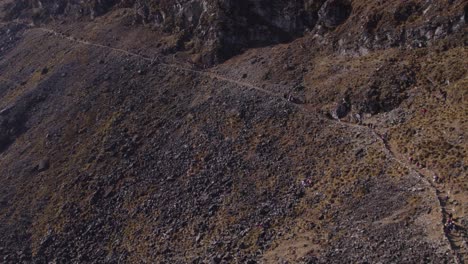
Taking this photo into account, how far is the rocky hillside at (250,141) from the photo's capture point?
4416cm

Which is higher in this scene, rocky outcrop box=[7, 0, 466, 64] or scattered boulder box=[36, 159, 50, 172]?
rocky outcrop box=[7, 0, 466, 64]

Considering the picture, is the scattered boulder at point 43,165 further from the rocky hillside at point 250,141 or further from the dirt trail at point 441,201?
the dirt trail at point 441,201

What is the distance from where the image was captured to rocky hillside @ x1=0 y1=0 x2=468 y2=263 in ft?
145

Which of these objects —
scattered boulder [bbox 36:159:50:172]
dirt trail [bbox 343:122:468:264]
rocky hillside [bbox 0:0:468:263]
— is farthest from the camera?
scattered boulder [bbox 36:159:50:172]

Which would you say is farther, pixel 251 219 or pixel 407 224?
pixel 251 219

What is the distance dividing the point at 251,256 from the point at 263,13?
47.6 metres

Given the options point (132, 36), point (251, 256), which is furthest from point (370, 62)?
point (132, 36)

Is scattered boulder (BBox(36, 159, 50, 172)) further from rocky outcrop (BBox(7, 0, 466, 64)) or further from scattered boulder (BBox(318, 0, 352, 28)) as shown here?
scattered boulder (BBox(318, 0, 352, 28))

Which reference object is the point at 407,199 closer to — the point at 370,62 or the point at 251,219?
the point at 251,219

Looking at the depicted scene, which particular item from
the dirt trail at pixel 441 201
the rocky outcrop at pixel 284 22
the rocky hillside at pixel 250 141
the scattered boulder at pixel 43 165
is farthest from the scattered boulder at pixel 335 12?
the scattered boulder at pixel 43 165

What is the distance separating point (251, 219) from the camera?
1978 inches

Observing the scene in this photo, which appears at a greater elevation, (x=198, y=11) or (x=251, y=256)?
(x=198, y=11)

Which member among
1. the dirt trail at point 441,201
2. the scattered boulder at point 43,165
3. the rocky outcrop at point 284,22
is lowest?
the scattered boulder at point 43,165

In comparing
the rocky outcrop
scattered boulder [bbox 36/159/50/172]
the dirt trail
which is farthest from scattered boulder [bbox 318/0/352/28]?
scattered boulder [bbox 36/159/50/172]
